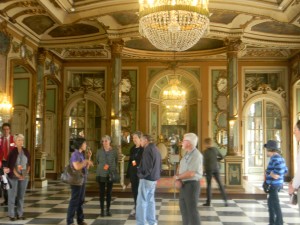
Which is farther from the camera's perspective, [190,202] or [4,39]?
[4,39]

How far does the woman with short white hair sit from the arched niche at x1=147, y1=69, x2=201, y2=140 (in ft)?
26.2

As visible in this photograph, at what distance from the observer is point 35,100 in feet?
39.1

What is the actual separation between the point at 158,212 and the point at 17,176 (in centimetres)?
261

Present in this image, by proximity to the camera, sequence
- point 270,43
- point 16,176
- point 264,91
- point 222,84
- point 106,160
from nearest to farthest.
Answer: point 16,176 → point 106,160 → point 270,43 → point 264,91 → point 222,84

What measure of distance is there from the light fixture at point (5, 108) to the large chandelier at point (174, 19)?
4307 millimetres

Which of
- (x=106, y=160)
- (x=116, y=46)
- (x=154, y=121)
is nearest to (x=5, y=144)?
(x=106, y=160)

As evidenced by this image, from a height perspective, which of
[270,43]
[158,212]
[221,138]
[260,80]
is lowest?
[158,212]

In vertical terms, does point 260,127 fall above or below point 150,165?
above

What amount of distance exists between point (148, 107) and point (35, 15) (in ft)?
18.8

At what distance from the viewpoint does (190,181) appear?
4.83 metres

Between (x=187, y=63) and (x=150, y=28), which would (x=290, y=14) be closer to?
(x=150, y=28)

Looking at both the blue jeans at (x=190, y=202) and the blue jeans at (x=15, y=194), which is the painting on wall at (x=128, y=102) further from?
the blue jeans at (x=190, y=202)

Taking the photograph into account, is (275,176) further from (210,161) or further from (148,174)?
(210,161)

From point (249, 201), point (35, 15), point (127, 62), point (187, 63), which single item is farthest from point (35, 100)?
point (249, 201)
